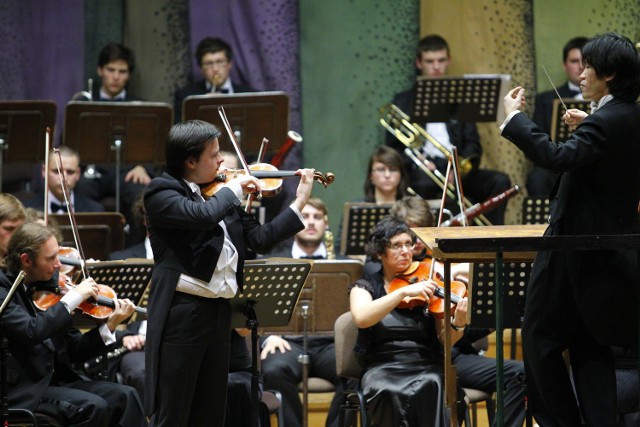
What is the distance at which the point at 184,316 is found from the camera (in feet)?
12.4

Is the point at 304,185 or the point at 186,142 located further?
the point at 304,185

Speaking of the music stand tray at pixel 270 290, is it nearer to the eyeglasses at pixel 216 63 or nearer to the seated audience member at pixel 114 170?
the seated audience member at pixel 114 170

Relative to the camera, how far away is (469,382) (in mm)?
5207

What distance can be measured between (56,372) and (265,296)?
1061mm

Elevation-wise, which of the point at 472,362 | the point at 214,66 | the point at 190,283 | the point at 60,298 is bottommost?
the point at 472,362

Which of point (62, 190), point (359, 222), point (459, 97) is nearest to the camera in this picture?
point (359, 222)

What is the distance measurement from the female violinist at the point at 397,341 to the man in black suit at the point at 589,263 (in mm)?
1404

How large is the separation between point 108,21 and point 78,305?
3.97 meters

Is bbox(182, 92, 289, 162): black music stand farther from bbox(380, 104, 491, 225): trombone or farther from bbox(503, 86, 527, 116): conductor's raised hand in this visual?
bbox(503, 86, 527, 116): conductor's raised hand

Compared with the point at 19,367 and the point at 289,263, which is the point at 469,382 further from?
the point at 19,367

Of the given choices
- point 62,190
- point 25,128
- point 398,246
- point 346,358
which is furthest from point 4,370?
point 25,128

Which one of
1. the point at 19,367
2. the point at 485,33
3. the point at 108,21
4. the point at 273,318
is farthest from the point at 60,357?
the point at 485,33

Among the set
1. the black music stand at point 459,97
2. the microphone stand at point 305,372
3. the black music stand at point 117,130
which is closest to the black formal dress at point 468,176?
the black music stand at point 459,97

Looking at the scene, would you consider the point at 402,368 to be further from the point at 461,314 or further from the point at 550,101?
the point at 550,101
